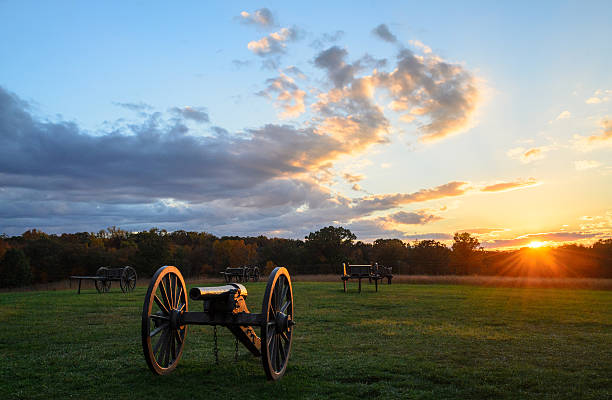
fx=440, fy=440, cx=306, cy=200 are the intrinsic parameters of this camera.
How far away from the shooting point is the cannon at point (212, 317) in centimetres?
527

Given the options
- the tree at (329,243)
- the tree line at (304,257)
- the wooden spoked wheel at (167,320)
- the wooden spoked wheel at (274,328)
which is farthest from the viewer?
the tree at (329,243)

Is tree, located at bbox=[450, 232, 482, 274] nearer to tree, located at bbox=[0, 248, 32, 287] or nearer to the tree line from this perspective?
the tree line

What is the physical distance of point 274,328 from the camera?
561 centimetres

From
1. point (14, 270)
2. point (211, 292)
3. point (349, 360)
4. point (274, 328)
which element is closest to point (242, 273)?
point (349, 360)

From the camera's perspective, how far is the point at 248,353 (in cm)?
725

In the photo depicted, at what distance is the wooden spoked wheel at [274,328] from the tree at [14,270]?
63491 mm

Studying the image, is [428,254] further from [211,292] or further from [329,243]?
[211,292]

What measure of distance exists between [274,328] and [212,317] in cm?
81

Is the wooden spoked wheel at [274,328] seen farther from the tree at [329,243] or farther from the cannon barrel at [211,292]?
the tree at [329,243]

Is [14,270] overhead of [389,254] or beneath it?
beneath

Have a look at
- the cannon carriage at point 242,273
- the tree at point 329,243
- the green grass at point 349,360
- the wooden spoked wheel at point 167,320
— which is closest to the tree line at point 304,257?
the tree at point 329,243

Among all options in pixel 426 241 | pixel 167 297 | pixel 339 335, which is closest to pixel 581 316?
pixel 339 335

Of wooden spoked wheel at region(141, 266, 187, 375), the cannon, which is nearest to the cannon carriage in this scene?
wooden spoked wheel at region(141, 266, 187, 375)

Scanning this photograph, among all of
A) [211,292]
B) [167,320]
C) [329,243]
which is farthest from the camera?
[329,243]
